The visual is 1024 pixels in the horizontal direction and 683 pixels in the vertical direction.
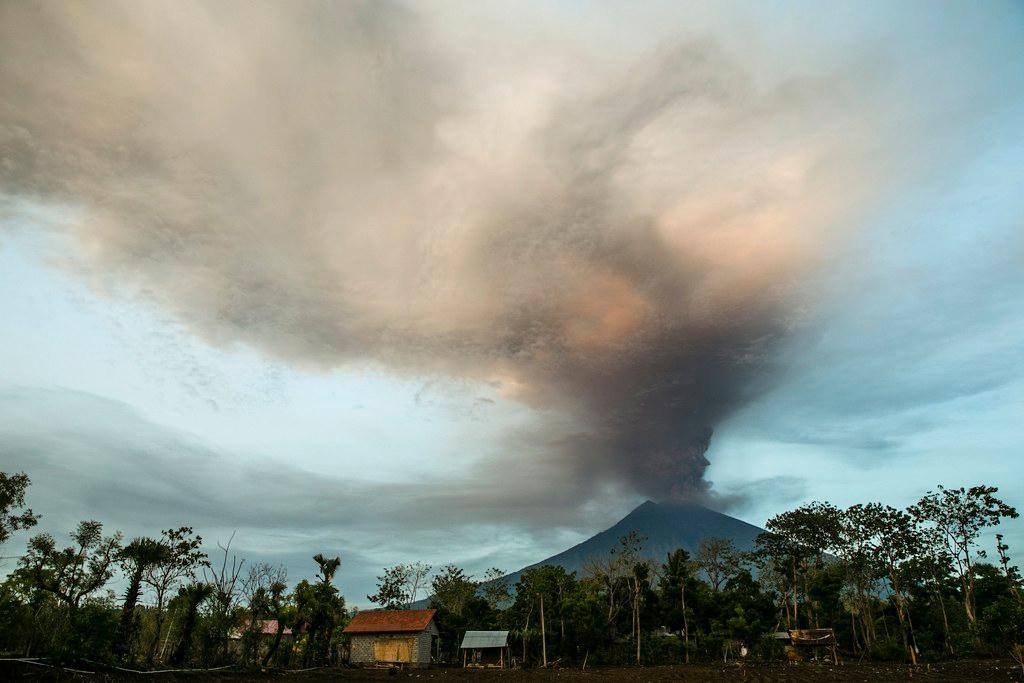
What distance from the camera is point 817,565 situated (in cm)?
6347

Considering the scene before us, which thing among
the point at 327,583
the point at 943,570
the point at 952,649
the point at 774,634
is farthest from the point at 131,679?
the point at 943,570

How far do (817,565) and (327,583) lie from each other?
1937 inches

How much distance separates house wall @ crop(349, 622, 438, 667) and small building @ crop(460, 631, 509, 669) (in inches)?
122

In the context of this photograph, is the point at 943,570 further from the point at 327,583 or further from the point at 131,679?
the point at 131,679

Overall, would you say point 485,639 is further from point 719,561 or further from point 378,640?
point 719,561

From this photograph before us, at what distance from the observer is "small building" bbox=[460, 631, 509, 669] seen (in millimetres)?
51906

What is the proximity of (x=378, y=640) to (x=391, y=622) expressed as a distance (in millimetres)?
1687

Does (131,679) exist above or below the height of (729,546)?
below

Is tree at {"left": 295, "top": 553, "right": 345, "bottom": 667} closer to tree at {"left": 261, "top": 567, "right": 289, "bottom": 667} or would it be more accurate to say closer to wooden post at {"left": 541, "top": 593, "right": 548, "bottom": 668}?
tree at {"left": 261, "top": 567, "right": 289, "bottom": 667}

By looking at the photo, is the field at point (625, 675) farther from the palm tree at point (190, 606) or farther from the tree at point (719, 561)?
the tree at point (719, 561)

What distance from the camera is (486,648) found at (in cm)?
5450

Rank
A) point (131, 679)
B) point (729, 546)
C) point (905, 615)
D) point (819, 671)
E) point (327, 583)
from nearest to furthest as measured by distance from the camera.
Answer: point (131, 679) → point (819, 671) → point (327, 583) → point (905, 615) → point (729, 546)

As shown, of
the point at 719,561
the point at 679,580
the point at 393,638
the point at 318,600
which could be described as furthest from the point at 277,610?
the point at 719,561

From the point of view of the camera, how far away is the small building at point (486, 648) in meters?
51.9
